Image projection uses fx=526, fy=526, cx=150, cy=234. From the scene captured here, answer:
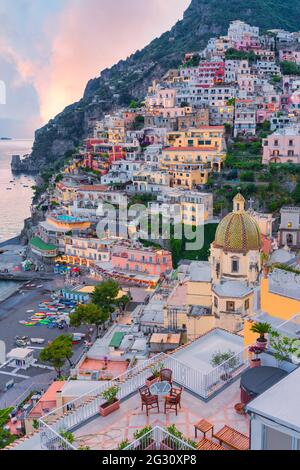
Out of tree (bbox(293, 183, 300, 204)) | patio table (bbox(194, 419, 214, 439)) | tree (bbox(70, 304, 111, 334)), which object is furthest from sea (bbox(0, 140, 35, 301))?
patio table (bbox(194, 419, 214, 439))

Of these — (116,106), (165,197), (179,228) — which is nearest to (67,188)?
(165,197)

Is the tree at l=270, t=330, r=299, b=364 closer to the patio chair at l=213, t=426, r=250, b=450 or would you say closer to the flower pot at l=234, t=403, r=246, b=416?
the flower pot at l=234, t=403, r=246, b=416

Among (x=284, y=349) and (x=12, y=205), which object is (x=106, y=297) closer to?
(x=284, y=349)

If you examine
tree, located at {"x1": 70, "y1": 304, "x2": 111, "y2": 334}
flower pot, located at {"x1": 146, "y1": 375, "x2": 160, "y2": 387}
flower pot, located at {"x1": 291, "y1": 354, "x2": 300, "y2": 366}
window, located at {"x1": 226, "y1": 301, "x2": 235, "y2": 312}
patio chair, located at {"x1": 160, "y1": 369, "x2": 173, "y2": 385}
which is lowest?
tree, located at {"x1": 70, "y1": 304, "x2": 111, "y2": 334}

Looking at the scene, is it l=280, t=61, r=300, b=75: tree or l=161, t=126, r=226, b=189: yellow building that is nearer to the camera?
l=161, t=126, r=226, b=189: yellow building

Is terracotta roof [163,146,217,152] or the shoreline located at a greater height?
terracotta roof [163,146,217,152]

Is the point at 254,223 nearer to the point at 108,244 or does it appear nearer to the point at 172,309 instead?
the point at 172,309
